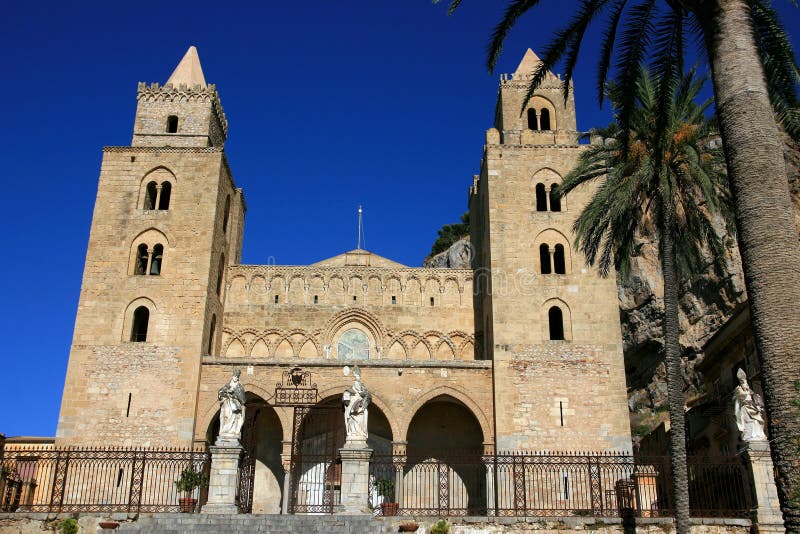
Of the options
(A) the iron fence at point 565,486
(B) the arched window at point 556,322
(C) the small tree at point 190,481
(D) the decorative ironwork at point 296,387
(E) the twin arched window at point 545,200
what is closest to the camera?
(A) the iron fence at point 565,486

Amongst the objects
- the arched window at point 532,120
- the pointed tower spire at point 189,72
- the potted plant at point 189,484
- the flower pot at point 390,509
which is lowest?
the flower pot at point 390,509

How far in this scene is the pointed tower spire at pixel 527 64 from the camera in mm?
32844

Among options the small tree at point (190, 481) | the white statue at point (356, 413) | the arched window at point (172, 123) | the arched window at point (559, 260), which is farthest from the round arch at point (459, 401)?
the arched window at point (172, 123)

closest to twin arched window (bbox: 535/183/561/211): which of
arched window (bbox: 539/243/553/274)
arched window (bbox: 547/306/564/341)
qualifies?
arched window (bbox: 539/243/553/274)

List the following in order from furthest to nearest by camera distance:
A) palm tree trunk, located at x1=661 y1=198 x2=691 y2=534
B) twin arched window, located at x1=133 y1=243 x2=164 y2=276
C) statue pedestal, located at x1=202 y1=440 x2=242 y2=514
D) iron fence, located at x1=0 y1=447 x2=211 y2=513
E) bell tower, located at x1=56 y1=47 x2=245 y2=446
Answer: twin arched window, located at x1=133 y1=243 x2=164 y2=276 → bell tower, located at x1=56 y1=47 x2=245 y2=446 → iron fence, located at x1=0 y1=447 x2=211 y2=513 → statue pedestal, located at x1=202 y1=440 x2=242 y2=514 → palm tree trunk, located at x1=661 y1=198 x2=691 y2=534

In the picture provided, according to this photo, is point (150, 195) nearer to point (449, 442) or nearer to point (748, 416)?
point (449, 442)

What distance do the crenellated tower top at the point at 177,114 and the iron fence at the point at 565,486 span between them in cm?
1492

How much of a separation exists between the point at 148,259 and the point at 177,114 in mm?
6747

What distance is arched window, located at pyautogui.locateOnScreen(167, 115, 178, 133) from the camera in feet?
104

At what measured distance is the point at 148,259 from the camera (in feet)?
92.6

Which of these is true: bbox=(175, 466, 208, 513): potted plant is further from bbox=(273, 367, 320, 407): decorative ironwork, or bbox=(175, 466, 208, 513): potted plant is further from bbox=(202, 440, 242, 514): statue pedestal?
bbox=(273, 367, 320, 407): decorative ironwork

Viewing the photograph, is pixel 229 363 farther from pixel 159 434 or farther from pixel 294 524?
pixel 294 524

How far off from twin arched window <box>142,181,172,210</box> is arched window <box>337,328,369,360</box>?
8.44 m

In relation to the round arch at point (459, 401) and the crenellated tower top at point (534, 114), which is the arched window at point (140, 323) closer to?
the round arch at point (459, 401)
